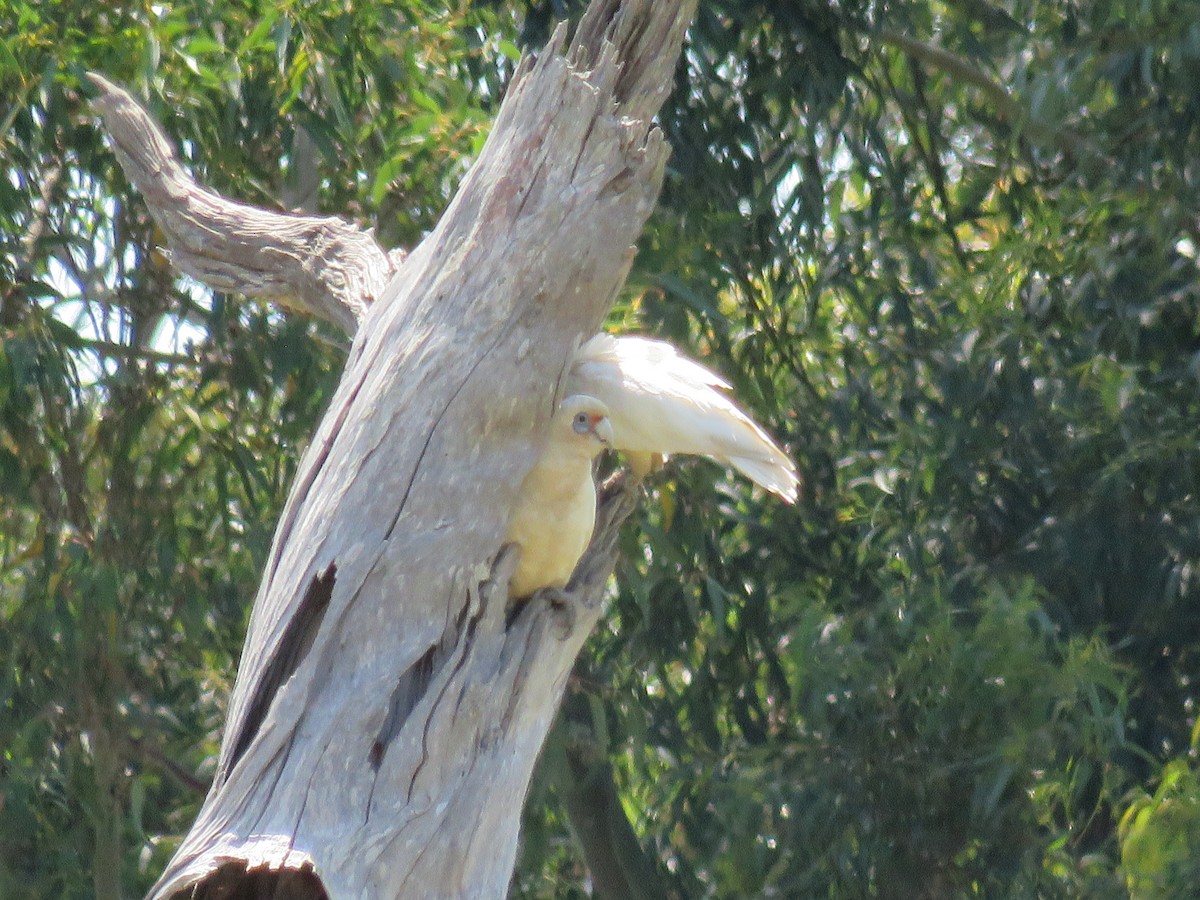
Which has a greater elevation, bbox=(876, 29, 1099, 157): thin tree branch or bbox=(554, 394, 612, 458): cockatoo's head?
bbox=(876, 29, 1099, 157): thin tree branch

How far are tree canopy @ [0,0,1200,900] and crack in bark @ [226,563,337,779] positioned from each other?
1498 mm

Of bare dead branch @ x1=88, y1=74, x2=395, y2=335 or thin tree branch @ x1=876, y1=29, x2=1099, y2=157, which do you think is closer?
bare dead branch @ x1=88, y1=74, x2=395, y2=335

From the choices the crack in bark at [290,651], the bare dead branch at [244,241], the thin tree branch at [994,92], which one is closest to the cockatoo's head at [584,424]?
the crack in bark at [290,651]

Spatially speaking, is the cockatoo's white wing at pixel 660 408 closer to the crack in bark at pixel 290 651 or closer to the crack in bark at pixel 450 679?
the crack in bark at pixel 450 679

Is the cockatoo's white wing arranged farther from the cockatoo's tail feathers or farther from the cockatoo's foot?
the cockatoo's foot

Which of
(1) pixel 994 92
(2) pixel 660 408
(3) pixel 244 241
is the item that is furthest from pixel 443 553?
(1) pixel 994 92

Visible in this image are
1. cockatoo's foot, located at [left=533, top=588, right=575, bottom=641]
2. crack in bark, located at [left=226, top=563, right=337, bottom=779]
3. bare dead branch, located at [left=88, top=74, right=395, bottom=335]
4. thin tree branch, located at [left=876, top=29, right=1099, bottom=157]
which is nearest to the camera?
crack in bark, located at [left=226, top=563, right=337, bottom=779]

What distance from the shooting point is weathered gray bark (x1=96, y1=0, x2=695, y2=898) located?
1587 mm

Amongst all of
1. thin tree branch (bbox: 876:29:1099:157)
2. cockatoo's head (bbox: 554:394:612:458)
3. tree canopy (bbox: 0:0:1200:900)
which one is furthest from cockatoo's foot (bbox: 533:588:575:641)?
thin tree branch (bbox: 876:29:1099:157)

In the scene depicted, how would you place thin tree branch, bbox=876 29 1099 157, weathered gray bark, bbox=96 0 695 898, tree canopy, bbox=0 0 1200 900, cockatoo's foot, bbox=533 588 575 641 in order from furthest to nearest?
thin tree branch, bbox=876 29 1099 157, tree canopy, bbox=0 0 1200 900, cockatoo's foot, bbox=533 588 575 641, weathered gray bark, bbox=96 0 695 898

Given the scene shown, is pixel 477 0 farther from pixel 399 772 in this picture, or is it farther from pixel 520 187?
pixel 399 772

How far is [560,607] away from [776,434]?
2039 millimetres

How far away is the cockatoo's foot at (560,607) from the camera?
1819 mm

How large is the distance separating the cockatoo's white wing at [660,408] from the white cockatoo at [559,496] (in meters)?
0.05
